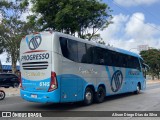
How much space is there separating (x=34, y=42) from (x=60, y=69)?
1744 millimetres

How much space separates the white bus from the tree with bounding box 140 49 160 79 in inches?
1880

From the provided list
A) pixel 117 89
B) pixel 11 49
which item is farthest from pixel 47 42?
pixel 11 49

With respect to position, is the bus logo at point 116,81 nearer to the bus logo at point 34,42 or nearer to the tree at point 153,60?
the bus logo at point 34,42

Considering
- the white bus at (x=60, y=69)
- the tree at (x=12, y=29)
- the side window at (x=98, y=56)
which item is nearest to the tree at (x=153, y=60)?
the tree at (x=12, y=29)

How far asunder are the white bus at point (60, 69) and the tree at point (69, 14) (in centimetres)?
979

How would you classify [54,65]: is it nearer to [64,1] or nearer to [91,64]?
[91,64]

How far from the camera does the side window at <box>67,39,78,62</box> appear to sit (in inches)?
501

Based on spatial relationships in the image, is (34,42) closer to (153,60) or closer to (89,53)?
(89,53)

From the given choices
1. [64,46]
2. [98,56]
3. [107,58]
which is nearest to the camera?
[64,46]

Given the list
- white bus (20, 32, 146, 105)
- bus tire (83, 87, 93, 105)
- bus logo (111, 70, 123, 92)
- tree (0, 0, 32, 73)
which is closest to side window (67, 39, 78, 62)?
white bus (20, 32, 146, 105)

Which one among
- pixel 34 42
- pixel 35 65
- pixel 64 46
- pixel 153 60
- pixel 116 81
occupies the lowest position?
pixel 116 81

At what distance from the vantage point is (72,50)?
12.9m

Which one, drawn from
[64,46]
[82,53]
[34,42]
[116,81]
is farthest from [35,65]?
[116,81]

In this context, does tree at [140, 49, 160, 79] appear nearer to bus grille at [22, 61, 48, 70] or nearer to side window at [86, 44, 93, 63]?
side window at [86, 44, 93, 63]
